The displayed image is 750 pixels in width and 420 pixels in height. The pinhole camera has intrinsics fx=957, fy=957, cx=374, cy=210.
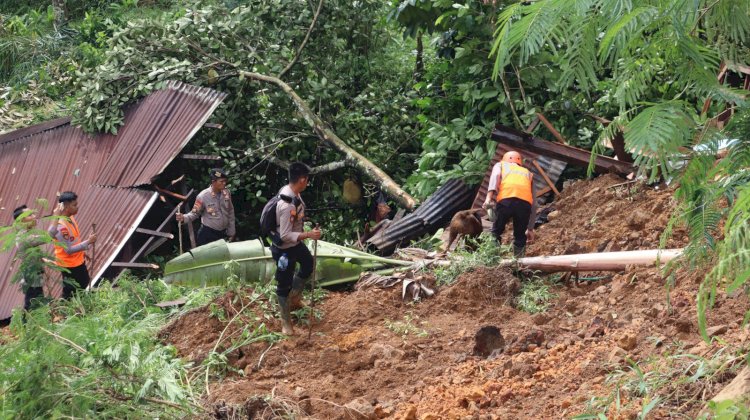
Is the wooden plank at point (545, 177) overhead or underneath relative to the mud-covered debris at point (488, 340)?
overhead

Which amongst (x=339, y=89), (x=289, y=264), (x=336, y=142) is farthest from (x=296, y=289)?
(x=339, y=89)

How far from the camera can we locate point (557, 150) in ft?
39.7

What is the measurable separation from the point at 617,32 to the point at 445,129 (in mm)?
9693

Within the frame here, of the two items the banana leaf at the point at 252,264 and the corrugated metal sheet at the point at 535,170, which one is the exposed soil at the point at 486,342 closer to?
the banana leaf at the point at 252,264

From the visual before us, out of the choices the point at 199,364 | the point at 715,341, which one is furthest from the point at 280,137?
the point at 715,341

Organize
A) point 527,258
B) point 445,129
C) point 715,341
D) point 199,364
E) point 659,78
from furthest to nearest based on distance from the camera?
point 445,129, point 659,78, point 527,258, point 199,364, point 715,341

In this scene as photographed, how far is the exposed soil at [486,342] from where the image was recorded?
666 centimetres

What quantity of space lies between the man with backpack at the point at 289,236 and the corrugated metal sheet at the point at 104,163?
391cm

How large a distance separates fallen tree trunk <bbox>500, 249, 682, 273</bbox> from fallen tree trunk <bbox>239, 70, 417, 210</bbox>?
4.02 m

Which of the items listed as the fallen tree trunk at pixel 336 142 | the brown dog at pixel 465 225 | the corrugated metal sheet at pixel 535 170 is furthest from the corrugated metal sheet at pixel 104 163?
the brown dog at pixel 465 225

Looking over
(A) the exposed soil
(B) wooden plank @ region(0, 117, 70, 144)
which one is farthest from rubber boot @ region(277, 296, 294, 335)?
(B) wooden plank @ region(0, 117, 70, 144)

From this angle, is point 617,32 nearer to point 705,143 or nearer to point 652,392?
point 705,143

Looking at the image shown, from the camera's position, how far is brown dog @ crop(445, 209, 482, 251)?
1096cm

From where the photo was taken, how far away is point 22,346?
21.9 ft
